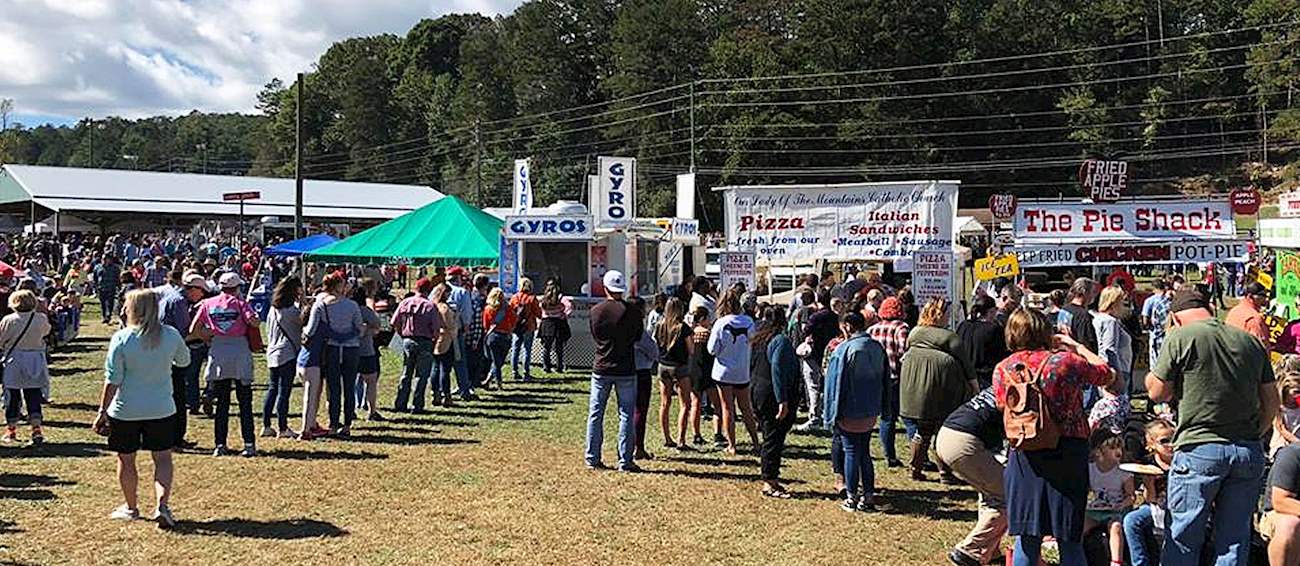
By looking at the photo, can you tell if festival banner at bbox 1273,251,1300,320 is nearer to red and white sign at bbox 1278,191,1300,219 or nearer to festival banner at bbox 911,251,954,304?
red and white sign at bbox 1278,191,1300,219

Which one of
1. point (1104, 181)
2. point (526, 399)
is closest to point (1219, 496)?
point (526, 399)

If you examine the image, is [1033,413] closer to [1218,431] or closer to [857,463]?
[1218,431]

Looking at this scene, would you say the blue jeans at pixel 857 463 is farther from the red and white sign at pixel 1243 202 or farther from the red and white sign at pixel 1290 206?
the red and white sign at pixel 1290 206

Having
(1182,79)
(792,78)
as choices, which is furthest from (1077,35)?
(792,78)

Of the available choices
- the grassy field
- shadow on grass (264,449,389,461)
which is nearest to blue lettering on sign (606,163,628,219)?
the grassy field

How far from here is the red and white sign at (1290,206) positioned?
1496 cm

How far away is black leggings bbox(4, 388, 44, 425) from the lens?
1015 cm

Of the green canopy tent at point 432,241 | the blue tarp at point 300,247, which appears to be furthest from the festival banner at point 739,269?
the blue tarp at point 300,247

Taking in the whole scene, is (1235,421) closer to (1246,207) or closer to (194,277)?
(194,277)

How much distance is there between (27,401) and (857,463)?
7626 mm

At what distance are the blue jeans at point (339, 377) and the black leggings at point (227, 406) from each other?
1.01m

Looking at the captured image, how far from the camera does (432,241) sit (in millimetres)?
19141

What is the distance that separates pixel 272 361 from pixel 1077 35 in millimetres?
69772

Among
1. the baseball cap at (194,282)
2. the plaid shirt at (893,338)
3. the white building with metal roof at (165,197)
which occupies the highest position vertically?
the white building with metal roof at (165,197)
